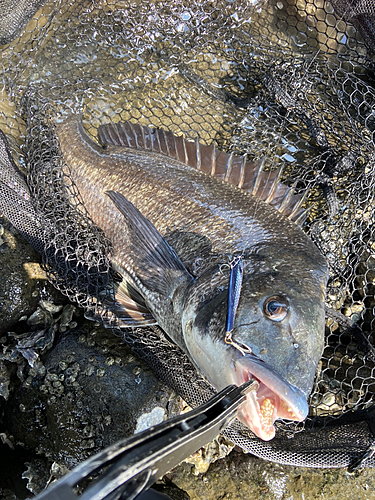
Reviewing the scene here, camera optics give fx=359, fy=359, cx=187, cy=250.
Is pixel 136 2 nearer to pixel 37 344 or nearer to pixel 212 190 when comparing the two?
pixel 212 190

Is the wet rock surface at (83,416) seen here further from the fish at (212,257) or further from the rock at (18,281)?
the fish at (212,257)

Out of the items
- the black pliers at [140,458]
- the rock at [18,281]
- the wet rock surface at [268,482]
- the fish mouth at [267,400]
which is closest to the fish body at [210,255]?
the fish mouth at [267,400]

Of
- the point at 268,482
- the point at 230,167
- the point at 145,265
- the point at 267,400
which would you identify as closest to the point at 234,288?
the point at 267,400

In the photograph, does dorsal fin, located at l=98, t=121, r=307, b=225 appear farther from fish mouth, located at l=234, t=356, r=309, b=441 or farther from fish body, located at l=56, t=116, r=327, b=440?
fish mouth, located at l=234, t=356, r=309, b=441

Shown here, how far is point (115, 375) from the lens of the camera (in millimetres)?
3023

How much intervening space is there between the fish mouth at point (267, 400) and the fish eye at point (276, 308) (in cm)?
25

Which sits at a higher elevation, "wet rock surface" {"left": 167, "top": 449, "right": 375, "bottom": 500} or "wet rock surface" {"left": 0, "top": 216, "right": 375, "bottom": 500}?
"wet rock surface" {"left": 0, "top": 216, "right": 375, "bottom": 500}

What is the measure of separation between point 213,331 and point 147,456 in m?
0.99

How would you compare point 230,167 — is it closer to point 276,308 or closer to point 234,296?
point 234,296

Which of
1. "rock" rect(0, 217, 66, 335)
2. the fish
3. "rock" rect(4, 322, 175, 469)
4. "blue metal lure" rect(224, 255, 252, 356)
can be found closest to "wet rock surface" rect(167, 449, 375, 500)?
"rock" rect(4, 322, 175, 469)

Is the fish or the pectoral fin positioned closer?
the fish

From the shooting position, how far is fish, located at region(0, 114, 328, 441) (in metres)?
1.82

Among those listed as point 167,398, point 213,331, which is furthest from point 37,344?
point 213,331

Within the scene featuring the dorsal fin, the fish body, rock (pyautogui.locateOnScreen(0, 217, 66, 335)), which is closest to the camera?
the fish body
